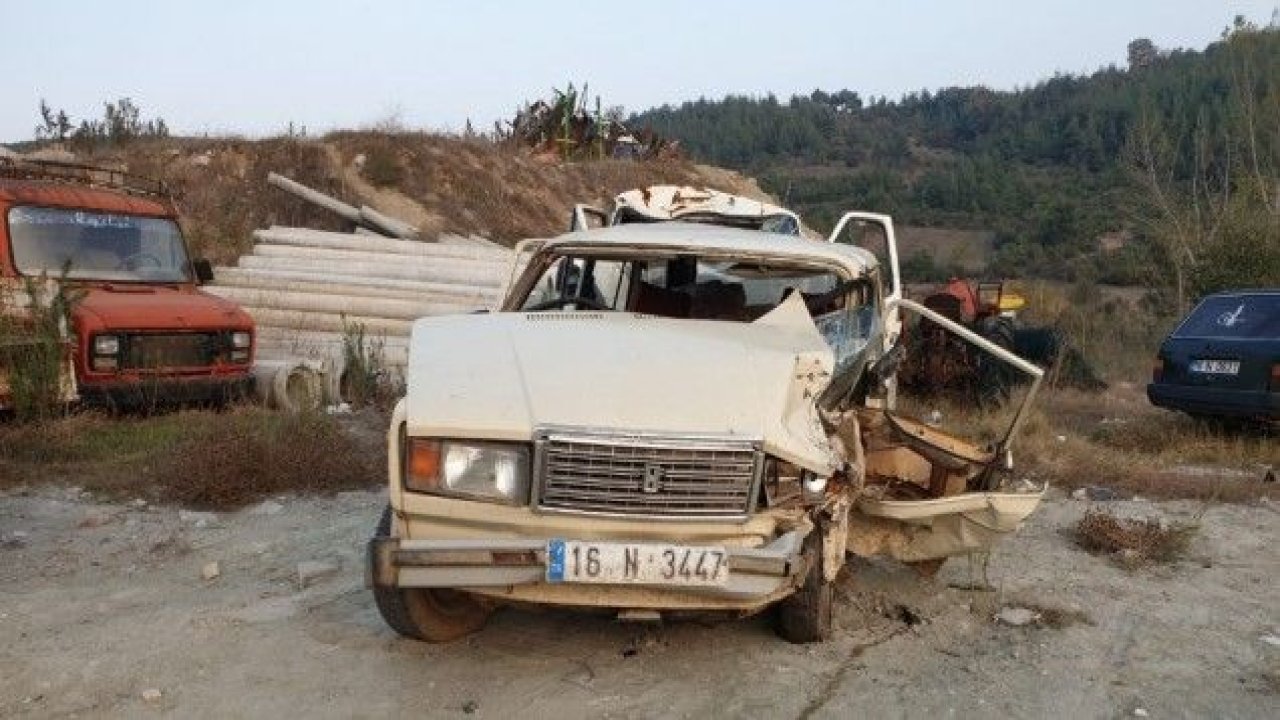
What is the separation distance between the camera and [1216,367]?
10.1 meters

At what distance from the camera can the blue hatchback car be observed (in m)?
9.65

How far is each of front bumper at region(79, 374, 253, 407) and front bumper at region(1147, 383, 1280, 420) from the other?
828cm

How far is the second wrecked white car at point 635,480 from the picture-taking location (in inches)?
152

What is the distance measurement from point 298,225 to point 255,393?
11.0m

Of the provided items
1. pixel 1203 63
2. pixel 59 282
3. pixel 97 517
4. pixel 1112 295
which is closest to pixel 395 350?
pixel 59 282

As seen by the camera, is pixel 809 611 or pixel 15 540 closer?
pixel 809 611

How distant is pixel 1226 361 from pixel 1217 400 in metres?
0.35

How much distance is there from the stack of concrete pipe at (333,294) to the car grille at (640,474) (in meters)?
6.12

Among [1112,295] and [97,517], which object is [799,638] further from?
[1112,295]

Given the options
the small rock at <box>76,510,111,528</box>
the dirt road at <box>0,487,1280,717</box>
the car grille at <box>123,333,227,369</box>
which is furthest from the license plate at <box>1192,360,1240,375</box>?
the small rock at <box>76,510,111,528</box>

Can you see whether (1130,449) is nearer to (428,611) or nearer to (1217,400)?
(1217,400)

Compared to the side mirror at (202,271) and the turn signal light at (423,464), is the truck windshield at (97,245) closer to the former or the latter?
the side mirror at (202,271)

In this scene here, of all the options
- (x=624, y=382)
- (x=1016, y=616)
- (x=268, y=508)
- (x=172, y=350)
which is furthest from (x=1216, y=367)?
(x=172, y=350)

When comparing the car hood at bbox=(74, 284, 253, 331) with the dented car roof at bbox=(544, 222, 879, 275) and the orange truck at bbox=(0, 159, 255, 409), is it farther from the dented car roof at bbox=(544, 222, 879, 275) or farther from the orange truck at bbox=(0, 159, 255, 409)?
the dented car roof at bbox=(544, 222, 879, 275)
